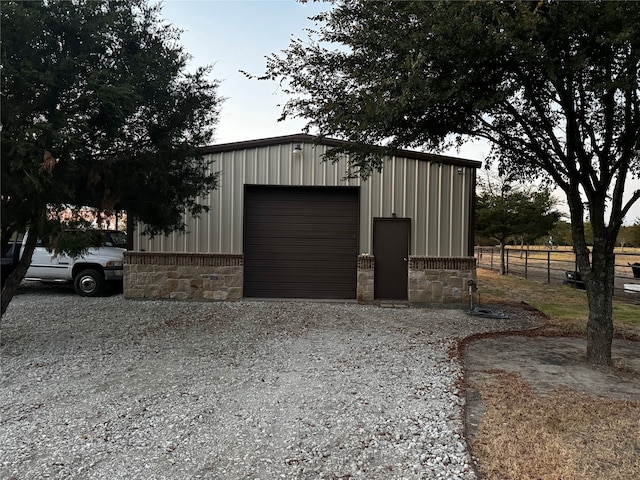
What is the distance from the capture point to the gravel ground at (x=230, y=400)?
8.43 ft

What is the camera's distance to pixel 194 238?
8945 mm

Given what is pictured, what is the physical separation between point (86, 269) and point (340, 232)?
614 centimetres

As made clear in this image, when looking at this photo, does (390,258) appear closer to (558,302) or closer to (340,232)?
(340,232)

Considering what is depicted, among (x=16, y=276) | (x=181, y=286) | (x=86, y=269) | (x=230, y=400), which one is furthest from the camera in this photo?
(x=86, y=269)

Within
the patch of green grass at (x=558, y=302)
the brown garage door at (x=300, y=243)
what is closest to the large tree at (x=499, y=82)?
the patch of green grass at (x=558, y=302)

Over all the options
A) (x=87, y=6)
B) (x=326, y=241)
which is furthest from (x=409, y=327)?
(x=87, y=6)

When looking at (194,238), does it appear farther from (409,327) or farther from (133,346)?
(409,327)

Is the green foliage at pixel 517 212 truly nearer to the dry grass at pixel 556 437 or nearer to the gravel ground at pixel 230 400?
the gravel ground at pixel 230 400

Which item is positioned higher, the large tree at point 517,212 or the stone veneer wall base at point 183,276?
the large tree at point 517,212

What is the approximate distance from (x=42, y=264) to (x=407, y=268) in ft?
28.8

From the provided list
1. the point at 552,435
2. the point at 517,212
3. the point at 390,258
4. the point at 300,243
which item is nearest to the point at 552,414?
the point at 552,435

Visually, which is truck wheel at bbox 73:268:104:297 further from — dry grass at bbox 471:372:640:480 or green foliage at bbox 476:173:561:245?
green foliage at bbox 476:173:561:245

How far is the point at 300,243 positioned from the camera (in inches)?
364

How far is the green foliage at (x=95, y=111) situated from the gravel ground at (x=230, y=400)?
74.1 inches
